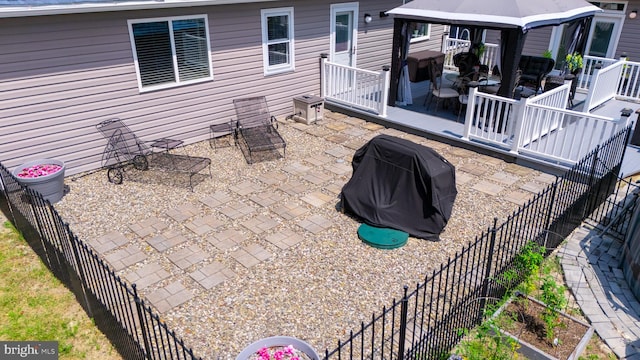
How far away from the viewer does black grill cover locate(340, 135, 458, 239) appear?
5.79 meters

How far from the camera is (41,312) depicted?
16.0 ft

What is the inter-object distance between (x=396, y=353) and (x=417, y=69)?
9.92 metres

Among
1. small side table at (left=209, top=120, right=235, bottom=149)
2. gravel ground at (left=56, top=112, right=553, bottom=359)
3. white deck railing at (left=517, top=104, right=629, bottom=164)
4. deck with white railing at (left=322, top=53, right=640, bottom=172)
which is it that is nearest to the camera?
gravel ground at (left=56, top=112, right=553, bottom=359)

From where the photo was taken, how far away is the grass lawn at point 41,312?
4.45 meters

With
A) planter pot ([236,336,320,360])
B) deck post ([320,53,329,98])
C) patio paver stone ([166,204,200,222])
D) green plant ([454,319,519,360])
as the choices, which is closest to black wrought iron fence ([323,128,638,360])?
green plant ([454,319,519,360])

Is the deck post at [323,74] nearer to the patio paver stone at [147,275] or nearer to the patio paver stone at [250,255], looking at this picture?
the patio paver stone at [250,255]

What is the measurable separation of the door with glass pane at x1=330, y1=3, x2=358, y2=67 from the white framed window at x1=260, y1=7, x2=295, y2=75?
54.9 inches

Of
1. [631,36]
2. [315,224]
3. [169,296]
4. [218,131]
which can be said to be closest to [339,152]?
[218,131]

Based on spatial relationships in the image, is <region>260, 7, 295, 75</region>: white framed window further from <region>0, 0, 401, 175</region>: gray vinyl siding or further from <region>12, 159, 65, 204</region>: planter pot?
<region>12, 159, 65, 204</region>: planter pot

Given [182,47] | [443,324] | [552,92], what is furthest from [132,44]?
[552,92]

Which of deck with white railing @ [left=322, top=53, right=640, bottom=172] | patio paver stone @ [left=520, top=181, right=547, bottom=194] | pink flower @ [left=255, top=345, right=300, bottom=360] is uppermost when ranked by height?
deck with white railing @ [left=322, top=53, right=640, bottom=172]

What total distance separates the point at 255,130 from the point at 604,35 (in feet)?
34.3

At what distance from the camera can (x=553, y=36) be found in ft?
43.3

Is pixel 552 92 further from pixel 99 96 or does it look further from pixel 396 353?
pixel 99 96
